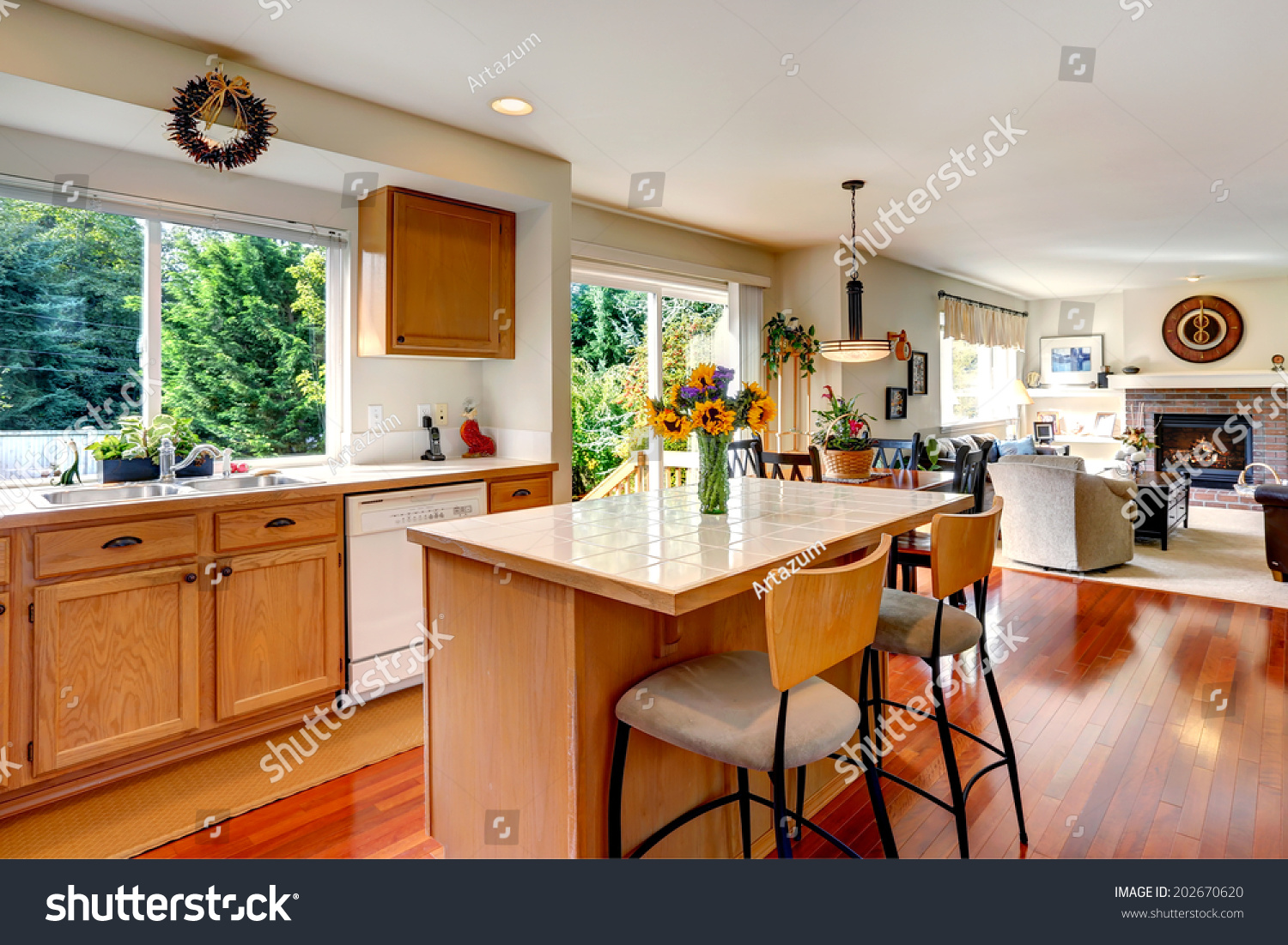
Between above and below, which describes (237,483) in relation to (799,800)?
above

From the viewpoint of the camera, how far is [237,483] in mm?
2973

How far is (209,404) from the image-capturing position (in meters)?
3.19

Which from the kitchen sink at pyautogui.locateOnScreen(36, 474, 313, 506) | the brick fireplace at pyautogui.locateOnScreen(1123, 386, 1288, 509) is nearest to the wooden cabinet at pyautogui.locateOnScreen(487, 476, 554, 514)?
the kitchen sink at pyautogui.locateOnScreen(36, 474, 313, 506)

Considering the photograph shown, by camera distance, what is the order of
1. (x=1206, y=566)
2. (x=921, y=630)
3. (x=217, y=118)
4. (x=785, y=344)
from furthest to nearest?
1. (x=785, y=344)
2. (x=1206, y=566)
3. (x=217, y=118)
4. (x=921, y=630)

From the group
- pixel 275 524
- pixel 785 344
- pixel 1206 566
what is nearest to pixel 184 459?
pixel 275 524

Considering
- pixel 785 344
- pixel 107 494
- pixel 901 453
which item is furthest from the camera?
pixel 785 344

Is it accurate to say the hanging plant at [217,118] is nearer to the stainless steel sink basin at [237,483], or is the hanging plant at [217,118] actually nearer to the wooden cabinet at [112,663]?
the stainless steel sink basin at [237,483]

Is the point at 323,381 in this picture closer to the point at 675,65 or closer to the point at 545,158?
the point at 545,158

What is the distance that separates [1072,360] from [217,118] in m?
9.82

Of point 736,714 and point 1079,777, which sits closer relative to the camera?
point 736,714

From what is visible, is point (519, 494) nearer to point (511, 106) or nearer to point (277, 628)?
point (277, 628)
